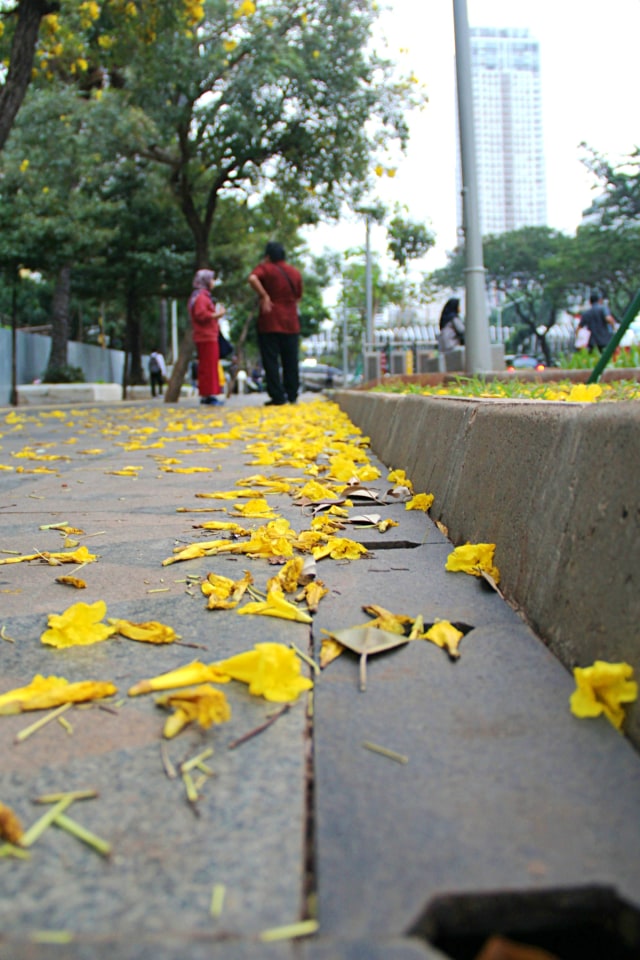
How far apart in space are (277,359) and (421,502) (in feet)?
30.2

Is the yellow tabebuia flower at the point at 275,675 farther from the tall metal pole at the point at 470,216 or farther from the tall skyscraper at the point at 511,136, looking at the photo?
the tall skyscraper at the point at 511,136

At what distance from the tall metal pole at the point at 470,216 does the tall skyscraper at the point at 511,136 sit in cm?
7911

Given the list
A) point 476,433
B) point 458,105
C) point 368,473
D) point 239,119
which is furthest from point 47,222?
point 476,433

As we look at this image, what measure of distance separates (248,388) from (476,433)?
140ft

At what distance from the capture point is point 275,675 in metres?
1.43

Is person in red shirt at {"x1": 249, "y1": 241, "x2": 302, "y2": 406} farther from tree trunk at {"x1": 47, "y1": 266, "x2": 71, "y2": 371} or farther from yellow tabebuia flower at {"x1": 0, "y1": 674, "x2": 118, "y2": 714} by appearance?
tree trunk at {"x1": 47, "y1": 266, "x2": 71, "y2": 371}

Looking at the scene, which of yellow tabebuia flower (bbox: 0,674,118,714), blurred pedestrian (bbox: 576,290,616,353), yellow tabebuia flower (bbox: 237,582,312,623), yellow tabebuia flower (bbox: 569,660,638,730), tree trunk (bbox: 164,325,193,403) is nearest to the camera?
yellow tabebuia flower (bbox: 569,660,638,730)

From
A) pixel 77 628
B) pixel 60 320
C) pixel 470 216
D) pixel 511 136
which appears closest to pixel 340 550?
pixel 77 628

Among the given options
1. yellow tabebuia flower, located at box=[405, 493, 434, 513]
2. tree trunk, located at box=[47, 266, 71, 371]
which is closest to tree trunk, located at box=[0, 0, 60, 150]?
yellow tabebuia flower, located at box=[405, 493, 434, 513]

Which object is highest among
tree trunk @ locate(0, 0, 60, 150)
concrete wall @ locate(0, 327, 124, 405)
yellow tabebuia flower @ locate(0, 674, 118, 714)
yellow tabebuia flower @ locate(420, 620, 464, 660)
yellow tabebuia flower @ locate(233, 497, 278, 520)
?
tree trunk @ locate(0, 0, 60, 150)

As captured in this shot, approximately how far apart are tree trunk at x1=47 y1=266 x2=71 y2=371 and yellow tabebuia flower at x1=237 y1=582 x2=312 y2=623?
20420 millimetres

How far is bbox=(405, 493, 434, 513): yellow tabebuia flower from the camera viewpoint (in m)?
3.07

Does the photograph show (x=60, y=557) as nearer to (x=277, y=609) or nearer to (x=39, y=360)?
(x=277, y=609)

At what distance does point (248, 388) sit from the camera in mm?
44656
